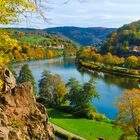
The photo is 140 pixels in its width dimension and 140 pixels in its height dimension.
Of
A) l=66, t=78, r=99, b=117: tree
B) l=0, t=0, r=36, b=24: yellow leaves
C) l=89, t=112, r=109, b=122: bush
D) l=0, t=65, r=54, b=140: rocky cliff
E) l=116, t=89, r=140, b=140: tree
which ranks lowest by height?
l=89, t=112, r=109, b=122: bush

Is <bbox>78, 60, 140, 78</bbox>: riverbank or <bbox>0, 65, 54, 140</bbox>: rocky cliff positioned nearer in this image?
<bbox>0, 65, 54, 140</bbox>: rocky cliff

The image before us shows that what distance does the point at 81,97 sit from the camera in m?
59.2

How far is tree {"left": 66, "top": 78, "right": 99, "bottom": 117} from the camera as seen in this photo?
5753cm

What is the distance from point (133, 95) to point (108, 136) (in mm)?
8213

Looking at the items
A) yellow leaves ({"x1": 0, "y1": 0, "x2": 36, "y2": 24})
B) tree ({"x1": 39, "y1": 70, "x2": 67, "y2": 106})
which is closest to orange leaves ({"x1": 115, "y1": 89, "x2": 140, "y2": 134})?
tree ({"x1": 39, "y1": 70, "x2": 67, "y2": 106})

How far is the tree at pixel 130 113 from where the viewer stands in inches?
1495

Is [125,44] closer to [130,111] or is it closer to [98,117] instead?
[98,117]

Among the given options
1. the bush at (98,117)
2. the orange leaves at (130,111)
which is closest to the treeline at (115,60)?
the bush at (98,117)

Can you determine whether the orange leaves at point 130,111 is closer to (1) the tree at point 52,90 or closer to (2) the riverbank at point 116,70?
(1) the tree at point 52,90

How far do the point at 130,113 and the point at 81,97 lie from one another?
20580 mm

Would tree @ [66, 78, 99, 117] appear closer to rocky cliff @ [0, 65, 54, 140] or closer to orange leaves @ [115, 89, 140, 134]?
orange leaves @ [115, 89, 140, 134]

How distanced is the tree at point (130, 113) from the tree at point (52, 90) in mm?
23726

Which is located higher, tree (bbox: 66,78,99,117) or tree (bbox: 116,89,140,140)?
tree (bbox: 116,89,140,140)

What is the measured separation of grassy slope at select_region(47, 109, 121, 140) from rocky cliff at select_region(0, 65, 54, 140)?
21.0 meters
